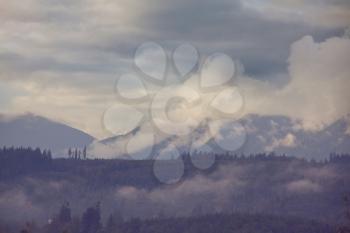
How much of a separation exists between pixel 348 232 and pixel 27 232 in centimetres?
8132

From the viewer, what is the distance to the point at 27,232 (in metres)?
171

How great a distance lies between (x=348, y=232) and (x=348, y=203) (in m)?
5.74

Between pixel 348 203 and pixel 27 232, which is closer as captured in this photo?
pixel 348 203

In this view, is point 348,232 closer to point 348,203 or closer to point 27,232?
point 348,203

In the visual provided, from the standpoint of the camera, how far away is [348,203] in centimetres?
13438

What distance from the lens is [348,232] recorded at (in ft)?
436

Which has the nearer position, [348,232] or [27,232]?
[348,232]

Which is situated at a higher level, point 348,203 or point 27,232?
point 348,203

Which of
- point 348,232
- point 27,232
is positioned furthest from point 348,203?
point 27,232

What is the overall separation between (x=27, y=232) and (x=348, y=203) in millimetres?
81608
